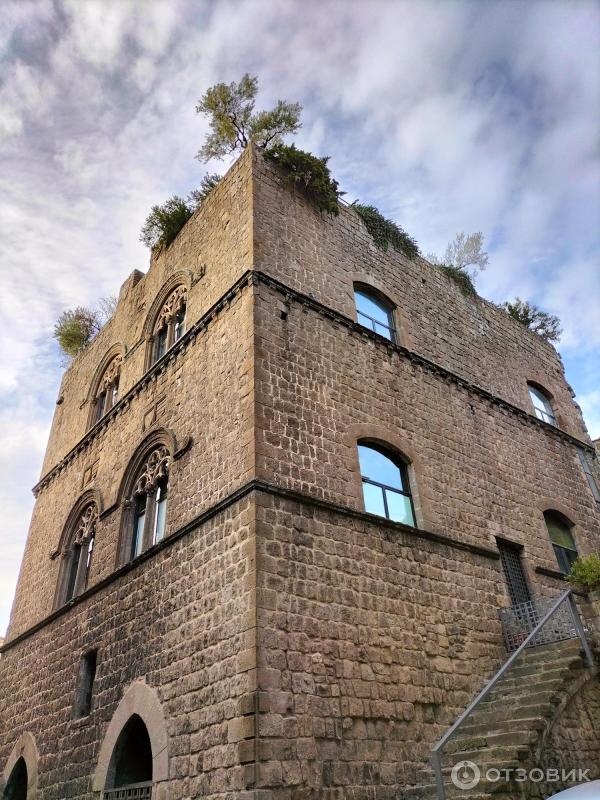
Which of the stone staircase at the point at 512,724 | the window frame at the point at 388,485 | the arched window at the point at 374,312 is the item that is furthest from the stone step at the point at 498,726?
the arched window at the point at 374,312

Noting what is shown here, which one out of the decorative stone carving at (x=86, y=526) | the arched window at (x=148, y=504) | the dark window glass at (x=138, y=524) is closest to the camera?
the arched window at (x=148, y=504)

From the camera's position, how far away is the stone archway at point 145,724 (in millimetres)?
7293

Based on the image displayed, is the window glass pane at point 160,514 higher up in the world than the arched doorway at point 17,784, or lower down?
higher up

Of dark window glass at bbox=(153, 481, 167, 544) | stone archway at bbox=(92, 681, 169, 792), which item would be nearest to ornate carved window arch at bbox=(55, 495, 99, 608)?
dark window glass at bbox=(153, 481, 167, 544)

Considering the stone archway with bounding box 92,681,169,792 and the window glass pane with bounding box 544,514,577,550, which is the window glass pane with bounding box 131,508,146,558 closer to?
the stone archway with bounding box 92,681,169,792

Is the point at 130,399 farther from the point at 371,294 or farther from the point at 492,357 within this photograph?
the point at 492,357

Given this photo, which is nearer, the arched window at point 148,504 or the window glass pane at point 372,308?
the arched window at point 148,504

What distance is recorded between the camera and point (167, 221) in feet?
46.0

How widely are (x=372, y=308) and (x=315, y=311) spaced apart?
2206 mm

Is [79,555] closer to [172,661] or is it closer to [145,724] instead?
[145,724]

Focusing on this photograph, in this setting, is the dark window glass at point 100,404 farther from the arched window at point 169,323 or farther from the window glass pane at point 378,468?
the window glass pane at point 378,468

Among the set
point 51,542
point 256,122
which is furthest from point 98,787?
point 256,122

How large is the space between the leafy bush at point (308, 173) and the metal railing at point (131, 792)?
999 centimetres

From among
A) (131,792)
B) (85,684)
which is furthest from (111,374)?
(131,792)
